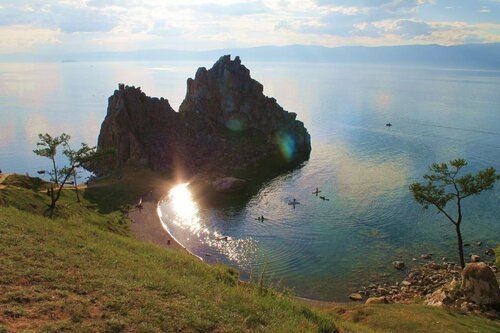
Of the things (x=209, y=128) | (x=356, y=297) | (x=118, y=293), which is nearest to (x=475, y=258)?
(x=356, y=297)

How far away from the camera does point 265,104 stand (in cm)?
12925

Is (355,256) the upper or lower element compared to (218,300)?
lower

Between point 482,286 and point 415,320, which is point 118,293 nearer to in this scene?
point 415,320

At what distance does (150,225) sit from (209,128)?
53757mm

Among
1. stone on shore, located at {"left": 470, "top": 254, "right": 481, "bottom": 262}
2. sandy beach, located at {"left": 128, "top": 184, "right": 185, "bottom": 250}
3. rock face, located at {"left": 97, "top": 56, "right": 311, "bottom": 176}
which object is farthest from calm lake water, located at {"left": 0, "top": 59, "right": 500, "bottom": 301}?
rock face, located at {"left": 97, "top": 56, "right": 311, "bottom": 176}

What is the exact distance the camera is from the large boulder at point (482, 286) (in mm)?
35562

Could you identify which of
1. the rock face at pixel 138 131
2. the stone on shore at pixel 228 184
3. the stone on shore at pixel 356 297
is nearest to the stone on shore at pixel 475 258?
the stone on shore at pixel 356 297

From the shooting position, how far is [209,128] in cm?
12144

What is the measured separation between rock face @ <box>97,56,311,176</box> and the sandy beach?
21.1 meters

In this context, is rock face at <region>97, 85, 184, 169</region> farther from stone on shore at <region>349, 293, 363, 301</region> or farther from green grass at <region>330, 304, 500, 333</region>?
green grass at <region>330, 304, 500, 333</region>

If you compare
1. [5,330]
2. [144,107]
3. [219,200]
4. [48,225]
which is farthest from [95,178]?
[5,330]

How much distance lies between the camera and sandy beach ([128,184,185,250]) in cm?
6564

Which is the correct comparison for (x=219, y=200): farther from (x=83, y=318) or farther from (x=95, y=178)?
(x=83, y=318)

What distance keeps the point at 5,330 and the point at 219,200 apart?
73876mm
